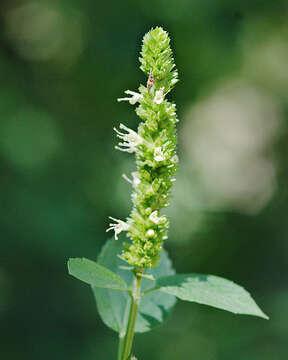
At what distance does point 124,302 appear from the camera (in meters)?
1.50

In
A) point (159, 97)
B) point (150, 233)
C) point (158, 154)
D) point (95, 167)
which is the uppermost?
point (95, 167)

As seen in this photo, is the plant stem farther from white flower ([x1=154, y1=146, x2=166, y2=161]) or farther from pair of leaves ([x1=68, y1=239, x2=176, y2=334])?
white flower ([x1=154, y1=146, x2=166, y2=161])

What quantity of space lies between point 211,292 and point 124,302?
414 millimetres

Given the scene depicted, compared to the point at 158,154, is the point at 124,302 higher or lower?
lower

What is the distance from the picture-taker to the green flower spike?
1158mm

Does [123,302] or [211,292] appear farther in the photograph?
[123,302]

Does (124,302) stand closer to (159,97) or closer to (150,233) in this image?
(150,233)

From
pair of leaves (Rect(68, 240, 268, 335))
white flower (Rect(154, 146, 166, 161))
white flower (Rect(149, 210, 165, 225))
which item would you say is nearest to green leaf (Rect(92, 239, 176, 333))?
pair of leaves (Rect(68, 240, 268, 335))

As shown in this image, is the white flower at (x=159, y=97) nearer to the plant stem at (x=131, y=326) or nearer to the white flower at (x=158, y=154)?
the white flower at (x=158, y=154)

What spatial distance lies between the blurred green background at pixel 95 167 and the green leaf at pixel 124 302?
3491mm

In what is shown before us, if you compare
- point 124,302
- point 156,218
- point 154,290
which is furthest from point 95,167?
point 156,218

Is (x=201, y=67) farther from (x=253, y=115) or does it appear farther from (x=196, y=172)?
(x=253, y=115)

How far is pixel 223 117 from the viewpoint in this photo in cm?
727

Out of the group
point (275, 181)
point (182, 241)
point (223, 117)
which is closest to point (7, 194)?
point (182, 241)
